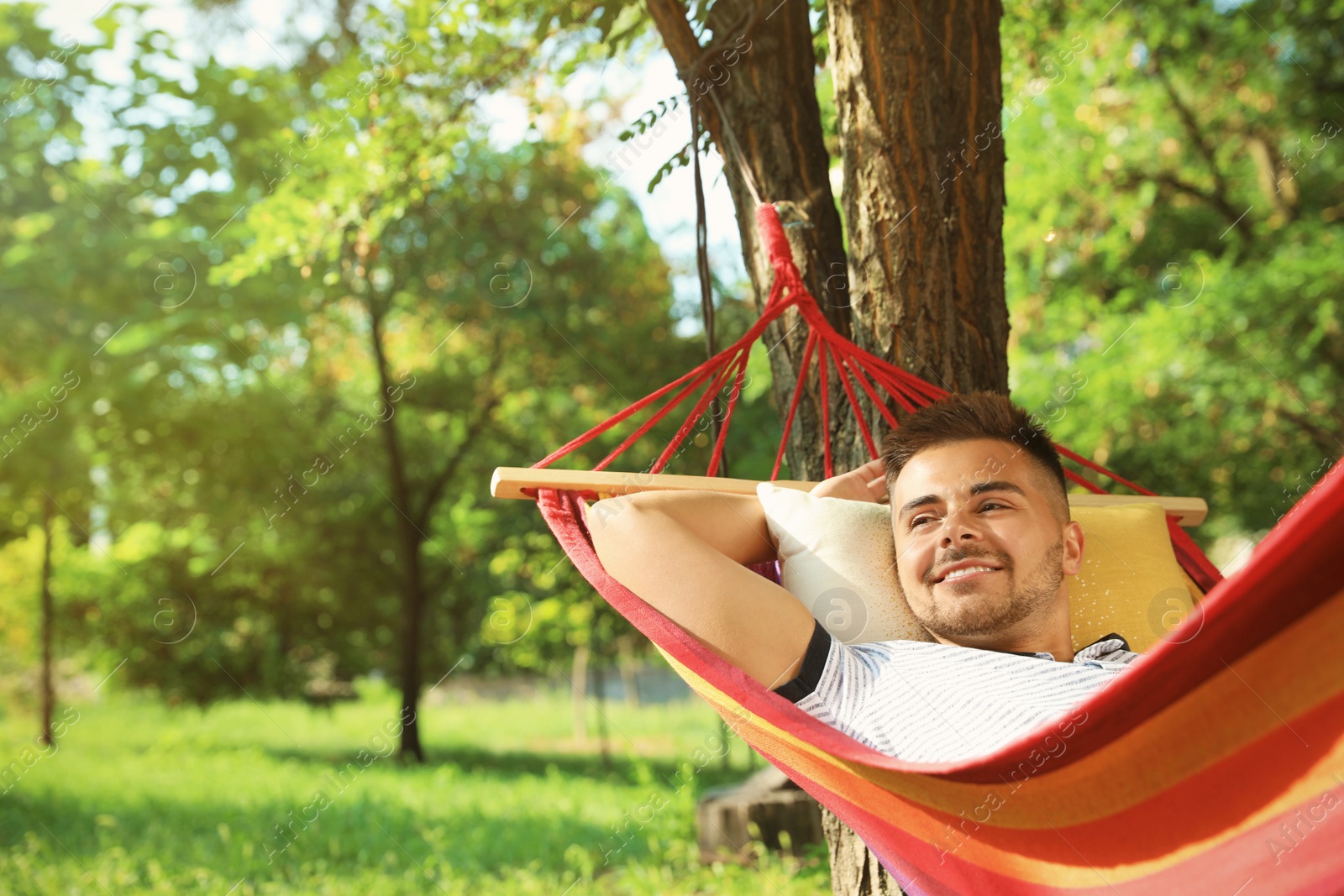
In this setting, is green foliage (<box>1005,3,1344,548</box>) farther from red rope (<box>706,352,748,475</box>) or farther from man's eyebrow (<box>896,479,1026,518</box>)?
man's eyebrow (<box>896,479,1026,518</box>)

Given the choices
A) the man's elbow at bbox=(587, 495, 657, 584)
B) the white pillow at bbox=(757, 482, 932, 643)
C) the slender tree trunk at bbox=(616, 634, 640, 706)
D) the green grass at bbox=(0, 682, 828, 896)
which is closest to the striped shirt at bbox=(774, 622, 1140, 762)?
the white pillow at bbox=(757, 482, 932, 643)

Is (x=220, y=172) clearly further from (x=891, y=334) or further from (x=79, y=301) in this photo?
(x=891, y=334)

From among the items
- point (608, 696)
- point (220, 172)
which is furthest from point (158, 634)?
point (608, 696)

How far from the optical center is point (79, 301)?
5.85m

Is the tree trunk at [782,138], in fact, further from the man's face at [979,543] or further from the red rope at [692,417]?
the man's face at [979,543]

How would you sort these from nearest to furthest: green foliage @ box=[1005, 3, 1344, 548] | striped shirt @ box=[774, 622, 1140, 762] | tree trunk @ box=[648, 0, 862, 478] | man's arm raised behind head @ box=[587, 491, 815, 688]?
striped shirt @ box=[774, 622, 1140, 762], man's arm raised behind head @ box=[587, 491, 815, 688], tree trunk @ box=[648, 0, 862, 478], green foliage @ box=[1005, 3, 1344, 548]

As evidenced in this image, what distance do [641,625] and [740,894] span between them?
6.66ft

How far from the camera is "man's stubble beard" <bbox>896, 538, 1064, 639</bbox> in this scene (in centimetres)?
133

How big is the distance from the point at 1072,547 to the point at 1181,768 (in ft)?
1.72

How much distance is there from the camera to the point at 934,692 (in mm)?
1229

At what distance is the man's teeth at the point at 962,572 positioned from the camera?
1.33 meters

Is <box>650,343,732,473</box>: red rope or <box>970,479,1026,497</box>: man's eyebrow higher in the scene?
<box>650,343,732,473</box>: red rope

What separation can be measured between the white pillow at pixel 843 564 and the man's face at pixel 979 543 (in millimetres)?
75

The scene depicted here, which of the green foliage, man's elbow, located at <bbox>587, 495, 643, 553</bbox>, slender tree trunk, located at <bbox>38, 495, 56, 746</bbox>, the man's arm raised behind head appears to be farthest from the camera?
slender tree trunk, located at <bbox>38, 495, 56, 746</bbox>
